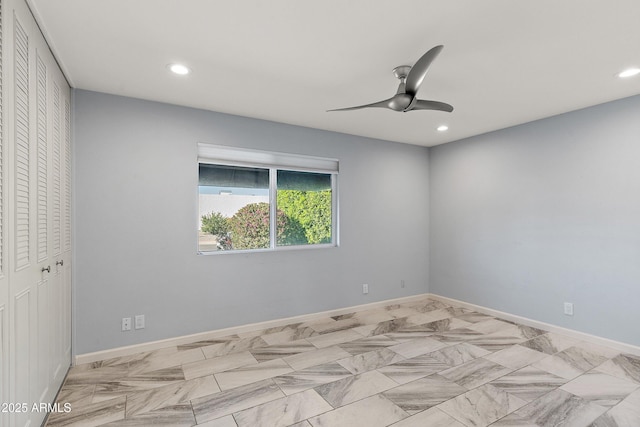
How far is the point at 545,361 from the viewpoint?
3.01 metres

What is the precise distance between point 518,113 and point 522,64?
4.38 feet

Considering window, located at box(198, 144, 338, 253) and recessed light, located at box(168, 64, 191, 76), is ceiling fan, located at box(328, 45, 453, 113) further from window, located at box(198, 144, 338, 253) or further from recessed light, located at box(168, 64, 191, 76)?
window, located at box(198, 144, 338, 253)

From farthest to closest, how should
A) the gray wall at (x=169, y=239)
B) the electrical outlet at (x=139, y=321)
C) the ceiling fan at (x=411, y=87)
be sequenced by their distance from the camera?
the electrical outlet at (x=139, y=321)
the gray wall at (x=169, y=239)
the ceiling fan at (x=411, y=87)

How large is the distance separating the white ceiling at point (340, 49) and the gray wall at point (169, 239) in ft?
0.96

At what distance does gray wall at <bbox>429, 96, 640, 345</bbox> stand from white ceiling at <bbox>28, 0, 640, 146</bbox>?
48 centimetres

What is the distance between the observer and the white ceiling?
6.14 feet

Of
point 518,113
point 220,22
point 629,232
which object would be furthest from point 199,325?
point 629,232

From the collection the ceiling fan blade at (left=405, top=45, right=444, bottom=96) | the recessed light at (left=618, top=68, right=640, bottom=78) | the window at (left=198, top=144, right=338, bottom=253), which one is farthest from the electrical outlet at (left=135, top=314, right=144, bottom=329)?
the recessed light at (left=618, top=68, right=640, bottom=78)

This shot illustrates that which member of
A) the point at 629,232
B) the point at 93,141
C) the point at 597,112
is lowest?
the point at 629,232

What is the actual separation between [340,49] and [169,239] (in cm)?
239

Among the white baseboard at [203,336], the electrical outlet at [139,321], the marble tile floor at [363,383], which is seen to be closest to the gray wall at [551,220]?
the marble tile floor at [363,383]

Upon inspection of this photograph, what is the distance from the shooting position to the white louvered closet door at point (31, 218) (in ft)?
5.13

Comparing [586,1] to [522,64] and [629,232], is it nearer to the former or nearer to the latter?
[522,64]

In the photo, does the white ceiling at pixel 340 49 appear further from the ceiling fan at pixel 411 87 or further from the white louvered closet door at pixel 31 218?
the white louvered closet door at pixel 31 218
